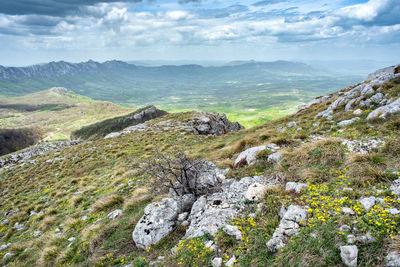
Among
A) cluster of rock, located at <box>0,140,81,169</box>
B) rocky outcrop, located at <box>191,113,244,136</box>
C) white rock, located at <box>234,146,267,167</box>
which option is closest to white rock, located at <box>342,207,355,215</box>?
white rock, located at <box>234,146,267,167</box>

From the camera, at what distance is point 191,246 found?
6320 millimetres

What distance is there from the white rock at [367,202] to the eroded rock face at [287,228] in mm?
1561

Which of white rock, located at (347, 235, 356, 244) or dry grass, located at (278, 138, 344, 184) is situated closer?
white rock, located at (347, 235, 356, 244)

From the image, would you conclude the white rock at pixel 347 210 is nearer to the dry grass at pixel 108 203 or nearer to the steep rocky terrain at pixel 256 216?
the steep rocky terrain at pixel 256 216

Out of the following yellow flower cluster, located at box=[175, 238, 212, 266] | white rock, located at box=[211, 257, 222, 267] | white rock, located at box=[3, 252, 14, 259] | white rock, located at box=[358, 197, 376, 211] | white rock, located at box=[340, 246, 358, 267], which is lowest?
white rock, located at box=[3, 252, 14, 259]

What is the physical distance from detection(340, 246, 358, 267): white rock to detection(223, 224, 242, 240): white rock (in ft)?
8.88

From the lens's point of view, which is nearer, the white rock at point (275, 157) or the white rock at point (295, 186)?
the white rock at point (295, 186)

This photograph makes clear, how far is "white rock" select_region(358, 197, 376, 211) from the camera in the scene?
5.44 metres

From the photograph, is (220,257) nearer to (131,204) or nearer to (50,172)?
(131,204)

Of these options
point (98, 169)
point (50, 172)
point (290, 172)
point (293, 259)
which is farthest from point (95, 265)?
point (50, 172)

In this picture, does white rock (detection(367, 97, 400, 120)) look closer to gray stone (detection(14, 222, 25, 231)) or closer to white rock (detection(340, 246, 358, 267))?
white rock (detection(340, 246, 358, 267))

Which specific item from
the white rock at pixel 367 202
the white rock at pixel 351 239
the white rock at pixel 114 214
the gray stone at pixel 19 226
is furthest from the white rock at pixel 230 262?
the gray stone at pixel 19 226

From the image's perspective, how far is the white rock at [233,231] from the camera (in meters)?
6.17

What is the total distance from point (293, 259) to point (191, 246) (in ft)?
10.2
